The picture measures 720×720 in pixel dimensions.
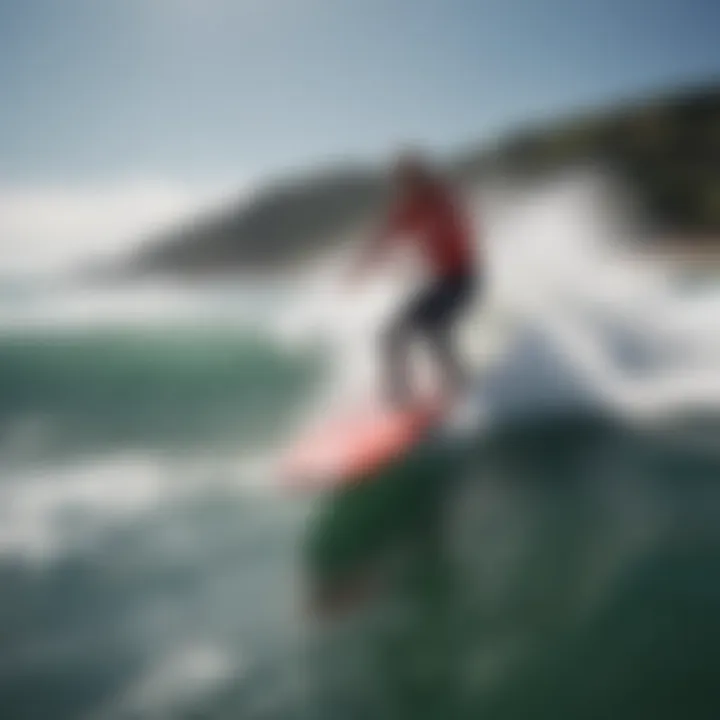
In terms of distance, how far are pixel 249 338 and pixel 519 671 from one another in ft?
12.2

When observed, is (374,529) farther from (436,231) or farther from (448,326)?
(436,231)

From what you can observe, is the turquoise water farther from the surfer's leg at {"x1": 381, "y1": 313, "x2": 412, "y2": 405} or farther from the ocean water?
the surfer's leg at {"x1": 381, "y1": 313, "x2": 412, "y2": 405}

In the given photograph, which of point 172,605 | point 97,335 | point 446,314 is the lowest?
point 172,605

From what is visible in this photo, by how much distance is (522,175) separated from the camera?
11.4m

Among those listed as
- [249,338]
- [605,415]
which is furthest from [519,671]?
[249,338]

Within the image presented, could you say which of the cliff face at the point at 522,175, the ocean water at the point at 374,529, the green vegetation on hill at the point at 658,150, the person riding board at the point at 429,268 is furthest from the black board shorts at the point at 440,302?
the green vegetation on hill at the point at 658,150

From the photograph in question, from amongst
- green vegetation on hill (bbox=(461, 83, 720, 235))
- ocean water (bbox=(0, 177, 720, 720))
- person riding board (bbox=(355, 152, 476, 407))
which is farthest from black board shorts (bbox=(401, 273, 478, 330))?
green vegetation on hill (bbox=(461, 83, 720, 235))

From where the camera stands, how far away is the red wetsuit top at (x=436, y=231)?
4207mm

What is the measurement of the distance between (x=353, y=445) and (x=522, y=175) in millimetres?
8234

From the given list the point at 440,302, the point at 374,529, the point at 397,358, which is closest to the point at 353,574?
the point at 374,529

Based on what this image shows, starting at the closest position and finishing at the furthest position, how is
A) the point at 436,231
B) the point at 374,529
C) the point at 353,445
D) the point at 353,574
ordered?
the point at 353,574, the point at 374,529, the point at 353,445, the point at 436,231

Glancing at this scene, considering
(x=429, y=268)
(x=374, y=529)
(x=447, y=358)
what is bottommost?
(x=374, y=529)

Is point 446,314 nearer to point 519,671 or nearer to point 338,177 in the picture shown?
point 519,671

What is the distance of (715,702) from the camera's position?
95.5 inches
